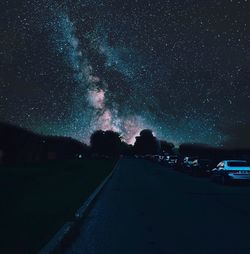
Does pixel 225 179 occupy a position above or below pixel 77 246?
above

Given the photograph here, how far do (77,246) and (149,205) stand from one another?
762 cm

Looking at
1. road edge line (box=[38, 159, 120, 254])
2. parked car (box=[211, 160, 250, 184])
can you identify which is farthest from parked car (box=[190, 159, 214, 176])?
road edge line (box=[38, 159, 120, 254])

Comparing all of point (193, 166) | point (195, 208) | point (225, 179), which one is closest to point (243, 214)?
point (195, 208)

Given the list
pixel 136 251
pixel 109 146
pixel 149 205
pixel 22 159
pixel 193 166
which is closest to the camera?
pixel 136 251

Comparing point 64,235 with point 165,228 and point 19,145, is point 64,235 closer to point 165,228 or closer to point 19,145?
point 165,228

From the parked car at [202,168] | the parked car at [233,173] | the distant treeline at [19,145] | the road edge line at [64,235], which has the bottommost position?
the road edge line at [64,235]

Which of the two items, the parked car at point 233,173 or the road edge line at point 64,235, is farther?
the parked car at point 233,173

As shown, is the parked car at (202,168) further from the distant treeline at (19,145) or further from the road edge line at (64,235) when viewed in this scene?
the road edge line at (64,235)

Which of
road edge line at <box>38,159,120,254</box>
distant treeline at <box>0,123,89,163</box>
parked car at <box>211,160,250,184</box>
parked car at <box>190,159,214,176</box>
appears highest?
distant treeline at <box>0,123,89,163</box>

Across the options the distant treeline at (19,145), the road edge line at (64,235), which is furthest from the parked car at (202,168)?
the road edge line at (64,235)

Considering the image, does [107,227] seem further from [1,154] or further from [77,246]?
[1,154]

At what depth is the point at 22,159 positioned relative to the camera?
203 ft

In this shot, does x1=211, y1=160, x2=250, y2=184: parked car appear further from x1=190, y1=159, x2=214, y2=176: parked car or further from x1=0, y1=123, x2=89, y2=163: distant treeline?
x1=0, y1=123, x2=89, y2=163: distant treeline

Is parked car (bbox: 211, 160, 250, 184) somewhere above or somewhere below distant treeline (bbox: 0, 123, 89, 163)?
below
